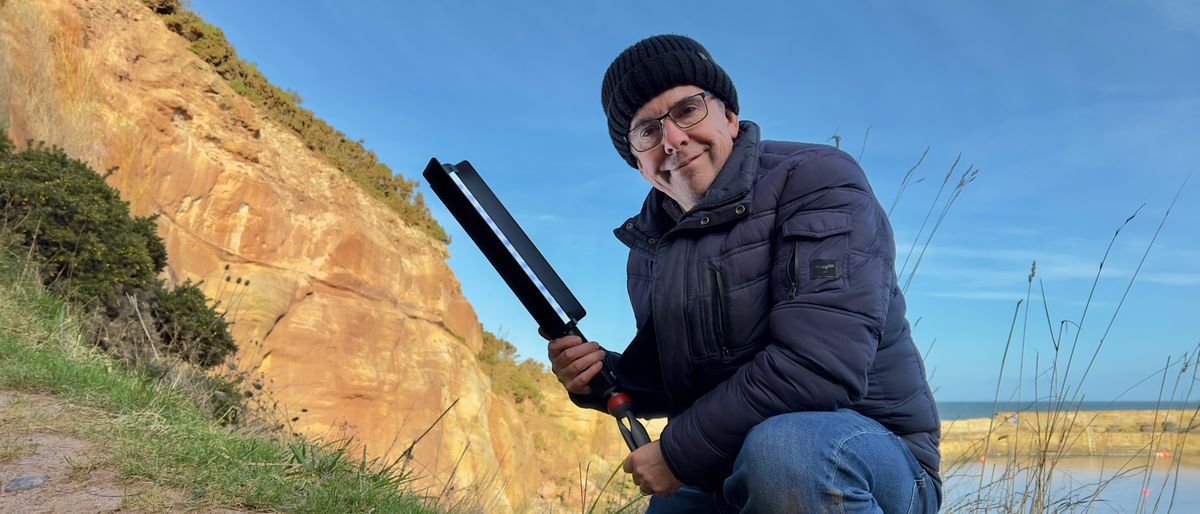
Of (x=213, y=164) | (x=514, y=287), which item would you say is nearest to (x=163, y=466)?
(x=514, y=287)

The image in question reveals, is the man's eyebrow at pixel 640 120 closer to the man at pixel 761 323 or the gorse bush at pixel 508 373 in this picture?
the man at pixel 761 323

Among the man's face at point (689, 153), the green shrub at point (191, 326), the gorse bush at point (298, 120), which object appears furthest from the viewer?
the gorse bush at point (298, 120)

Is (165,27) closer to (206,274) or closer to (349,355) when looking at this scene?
(206,274)

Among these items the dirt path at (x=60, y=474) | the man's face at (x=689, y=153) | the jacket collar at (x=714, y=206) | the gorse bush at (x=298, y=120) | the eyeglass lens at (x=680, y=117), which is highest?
the gorse bush at (x=298, y=120)

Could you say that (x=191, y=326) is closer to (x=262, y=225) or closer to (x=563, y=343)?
(x=262, y=225)

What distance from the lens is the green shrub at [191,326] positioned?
7690 millimetres

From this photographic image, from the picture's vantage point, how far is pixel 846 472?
151cm

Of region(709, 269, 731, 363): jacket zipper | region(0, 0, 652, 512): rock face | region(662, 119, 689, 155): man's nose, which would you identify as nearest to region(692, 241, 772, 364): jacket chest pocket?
region(709, 269, 731, 363): jacket zipper

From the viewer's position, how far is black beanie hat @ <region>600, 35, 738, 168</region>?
199cm

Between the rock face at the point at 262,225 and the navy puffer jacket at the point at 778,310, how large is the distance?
898 cm

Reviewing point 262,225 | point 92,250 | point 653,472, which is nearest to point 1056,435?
point 653,472

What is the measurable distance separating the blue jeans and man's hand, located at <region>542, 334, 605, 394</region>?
0.52 metres

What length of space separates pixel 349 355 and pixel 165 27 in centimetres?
686

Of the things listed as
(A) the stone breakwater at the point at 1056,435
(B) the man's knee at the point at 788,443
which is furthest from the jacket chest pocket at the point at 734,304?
(A) the stone breakwater at the point at 1056,435
